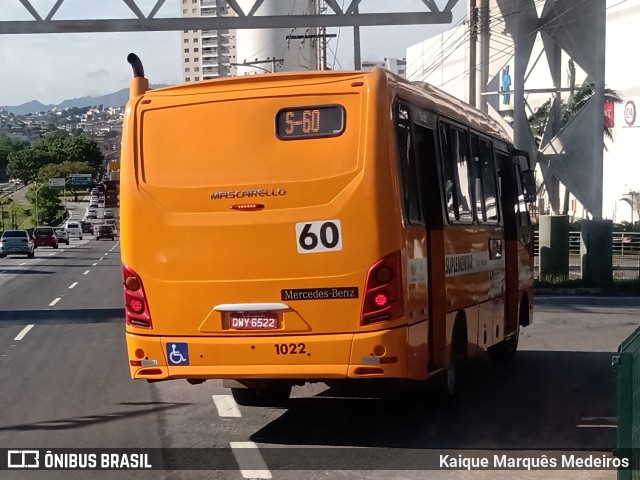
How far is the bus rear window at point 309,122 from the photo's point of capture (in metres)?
8.66

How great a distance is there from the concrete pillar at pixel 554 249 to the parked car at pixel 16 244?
33386 mm

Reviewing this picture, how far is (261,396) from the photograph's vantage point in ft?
34.6

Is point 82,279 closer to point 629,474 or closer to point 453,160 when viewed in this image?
A: point 453,160

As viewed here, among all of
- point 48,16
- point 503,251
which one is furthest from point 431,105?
point 48,16

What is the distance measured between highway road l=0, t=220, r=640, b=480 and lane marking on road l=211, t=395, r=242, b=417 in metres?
0.02

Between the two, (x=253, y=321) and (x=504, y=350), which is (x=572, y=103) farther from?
(x=253, y=321)

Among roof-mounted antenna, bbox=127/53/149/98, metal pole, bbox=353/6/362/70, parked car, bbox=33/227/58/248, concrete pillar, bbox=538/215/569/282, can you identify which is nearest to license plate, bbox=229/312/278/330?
roof-mounted antenna, bbox=127/53/149/98

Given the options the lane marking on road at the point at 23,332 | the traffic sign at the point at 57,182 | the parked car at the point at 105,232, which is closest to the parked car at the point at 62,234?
the parked car at the point at 105,232

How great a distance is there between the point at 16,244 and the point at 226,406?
146 feet

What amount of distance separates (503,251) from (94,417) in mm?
5951

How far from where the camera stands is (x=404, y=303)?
8.50 m

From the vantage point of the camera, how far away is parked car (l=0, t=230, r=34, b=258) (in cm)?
5272

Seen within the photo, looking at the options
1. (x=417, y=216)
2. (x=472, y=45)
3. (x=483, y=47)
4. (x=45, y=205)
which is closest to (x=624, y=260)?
(x=483, y=47)

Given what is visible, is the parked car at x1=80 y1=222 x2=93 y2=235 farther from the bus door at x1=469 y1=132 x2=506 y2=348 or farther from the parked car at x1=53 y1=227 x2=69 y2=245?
the bus door at x1=469 y1=132 x2=506 y2=348
